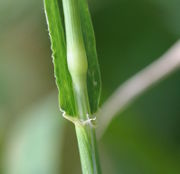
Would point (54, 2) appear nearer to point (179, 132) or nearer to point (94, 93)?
point (94, 93)

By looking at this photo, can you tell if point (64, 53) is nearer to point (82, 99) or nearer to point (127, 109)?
point (82, 99)

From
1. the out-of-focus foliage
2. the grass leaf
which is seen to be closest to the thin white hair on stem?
the out-of-focus foliage

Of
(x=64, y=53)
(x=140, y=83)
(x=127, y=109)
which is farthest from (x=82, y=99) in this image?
(x=127, y=109)

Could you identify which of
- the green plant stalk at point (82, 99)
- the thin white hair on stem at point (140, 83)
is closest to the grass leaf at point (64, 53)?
the green plant stalk at point (82, 99)

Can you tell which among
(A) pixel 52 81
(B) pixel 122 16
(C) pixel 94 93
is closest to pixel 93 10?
(B) pixel 122 16

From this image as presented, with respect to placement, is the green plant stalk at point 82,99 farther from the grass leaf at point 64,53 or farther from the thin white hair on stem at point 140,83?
the thin white hair on stem at point 140,83
